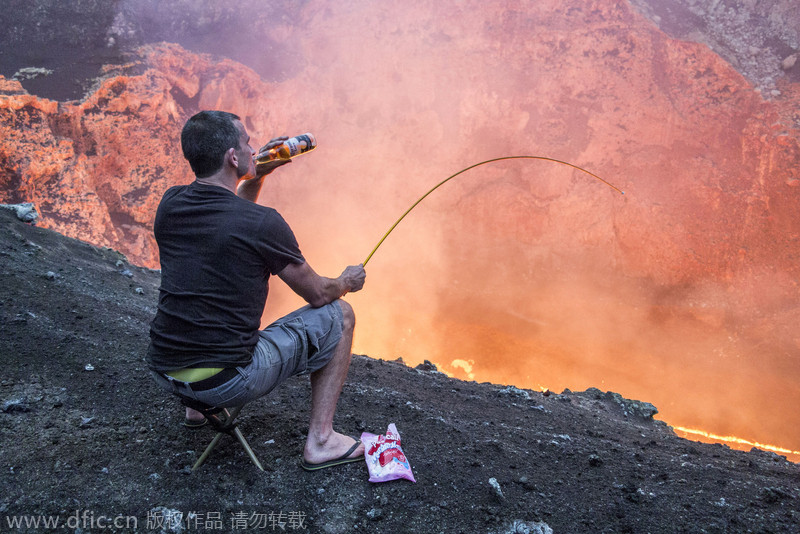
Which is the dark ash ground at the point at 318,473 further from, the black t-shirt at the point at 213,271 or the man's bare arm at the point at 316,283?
the man's bare arm at the point at 316,283

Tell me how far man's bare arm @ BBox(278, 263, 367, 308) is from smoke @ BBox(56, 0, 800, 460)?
622cm

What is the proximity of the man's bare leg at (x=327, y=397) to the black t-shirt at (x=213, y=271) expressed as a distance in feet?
1.21

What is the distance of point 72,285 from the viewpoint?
12.4ft

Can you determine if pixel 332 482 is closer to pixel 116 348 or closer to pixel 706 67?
pixel 116 348

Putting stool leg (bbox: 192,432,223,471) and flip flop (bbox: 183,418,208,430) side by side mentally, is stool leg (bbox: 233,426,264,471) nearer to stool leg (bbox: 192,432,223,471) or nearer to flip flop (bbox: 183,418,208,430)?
stool leg (bbox: 192,432,223,471)

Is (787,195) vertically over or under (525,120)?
under

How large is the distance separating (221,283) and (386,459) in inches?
40.5

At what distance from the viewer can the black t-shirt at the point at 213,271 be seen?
67.4 inches

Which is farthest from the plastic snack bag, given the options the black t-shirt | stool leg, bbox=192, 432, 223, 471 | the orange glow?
the orange glow

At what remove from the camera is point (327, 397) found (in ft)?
6.64

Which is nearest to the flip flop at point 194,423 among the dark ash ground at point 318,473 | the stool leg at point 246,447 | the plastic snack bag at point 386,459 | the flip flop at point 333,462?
the dark ash ground at point 318,473

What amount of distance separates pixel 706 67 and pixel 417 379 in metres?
7.76

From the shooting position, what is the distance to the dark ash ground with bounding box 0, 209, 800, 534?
6.13 feet

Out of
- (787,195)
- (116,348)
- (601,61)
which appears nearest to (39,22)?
(116,348)
